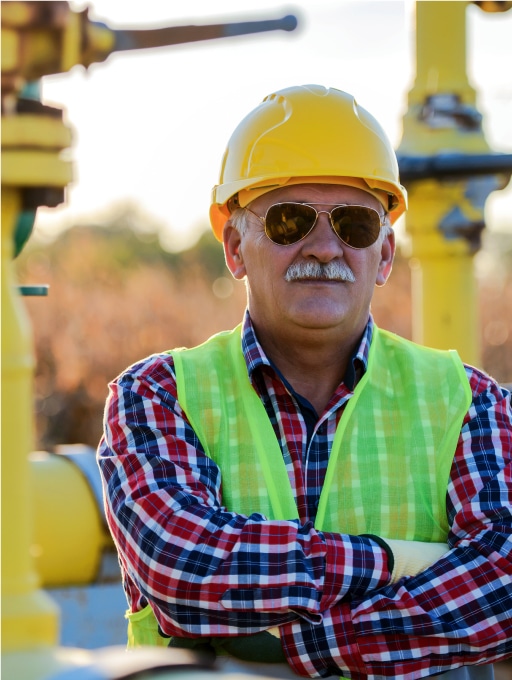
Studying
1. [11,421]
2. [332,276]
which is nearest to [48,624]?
[11,421]

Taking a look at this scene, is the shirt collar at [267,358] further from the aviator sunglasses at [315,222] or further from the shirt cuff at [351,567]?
the shirt cuff at [351,567]

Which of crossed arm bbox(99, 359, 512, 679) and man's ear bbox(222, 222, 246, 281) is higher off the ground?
man's ear bbox(222, 222, 246, 281)

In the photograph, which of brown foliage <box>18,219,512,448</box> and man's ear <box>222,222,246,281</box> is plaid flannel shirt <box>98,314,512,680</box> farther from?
brown foliage <box>18,219,512,448</box>

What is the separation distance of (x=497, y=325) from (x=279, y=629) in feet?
46.1

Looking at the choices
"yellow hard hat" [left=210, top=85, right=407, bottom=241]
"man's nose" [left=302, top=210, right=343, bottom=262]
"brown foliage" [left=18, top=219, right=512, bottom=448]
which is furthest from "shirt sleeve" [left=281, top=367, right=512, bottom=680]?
"brown foliage" [left=18, top=219, right=512, bottom=448]

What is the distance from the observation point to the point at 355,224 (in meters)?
2.82

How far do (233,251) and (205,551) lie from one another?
2.99 ft

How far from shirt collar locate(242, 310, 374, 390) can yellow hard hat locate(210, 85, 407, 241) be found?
13.6 inches

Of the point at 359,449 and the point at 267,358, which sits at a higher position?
the point at 267,358

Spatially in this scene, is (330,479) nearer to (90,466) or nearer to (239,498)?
(239,498)

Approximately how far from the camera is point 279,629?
2490 mm

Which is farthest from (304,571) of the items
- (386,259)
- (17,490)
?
(386,259)

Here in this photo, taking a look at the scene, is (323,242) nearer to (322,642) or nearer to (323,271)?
(323,271)

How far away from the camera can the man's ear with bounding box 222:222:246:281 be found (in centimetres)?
306
